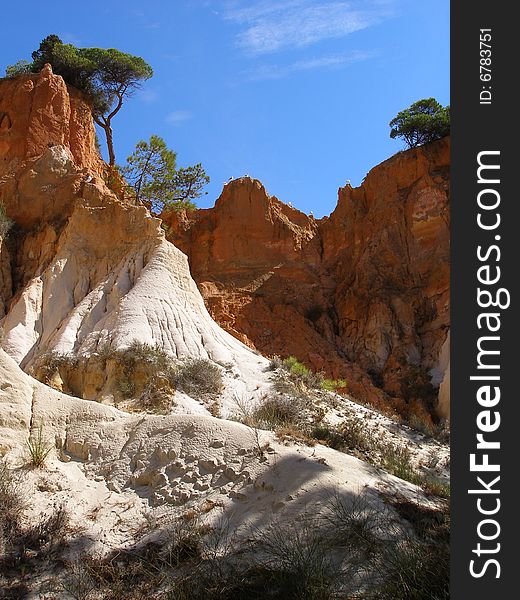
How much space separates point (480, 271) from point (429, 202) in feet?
82.2

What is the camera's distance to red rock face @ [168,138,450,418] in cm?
2631

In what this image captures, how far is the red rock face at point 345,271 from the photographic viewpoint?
86.3 ft

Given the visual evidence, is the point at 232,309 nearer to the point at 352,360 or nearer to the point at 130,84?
the point at 352,360

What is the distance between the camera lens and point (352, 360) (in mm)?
26516

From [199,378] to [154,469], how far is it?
6.66 m

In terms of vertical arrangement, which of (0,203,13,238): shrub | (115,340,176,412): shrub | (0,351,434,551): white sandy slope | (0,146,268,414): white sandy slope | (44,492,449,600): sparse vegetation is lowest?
(44,492,449,600): sparse vegetation

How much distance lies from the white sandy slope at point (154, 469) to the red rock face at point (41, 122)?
15.3 metres

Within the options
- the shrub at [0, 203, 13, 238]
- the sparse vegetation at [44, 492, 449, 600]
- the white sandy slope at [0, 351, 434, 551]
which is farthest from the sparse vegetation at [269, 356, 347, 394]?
the shrub at [0, 203, 13, 238]

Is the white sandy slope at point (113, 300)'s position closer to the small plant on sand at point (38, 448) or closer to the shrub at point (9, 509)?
the small plant on sand at point (38, 448)

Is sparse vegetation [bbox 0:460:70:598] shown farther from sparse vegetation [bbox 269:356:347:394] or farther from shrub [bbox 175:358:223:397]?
sparse vegetation [bbox 269:356:347:394]

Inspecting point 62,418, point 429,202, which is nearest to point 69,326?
point 62,418

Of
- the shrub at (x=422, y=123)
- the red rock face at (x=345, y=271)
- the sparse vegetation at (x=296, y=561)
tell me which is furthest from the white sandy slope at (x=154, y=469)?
the shrub at (x=422, y=123)

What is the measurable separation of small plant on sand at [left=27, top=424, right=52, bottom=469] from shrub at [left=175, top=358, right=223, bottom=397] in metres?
6.01

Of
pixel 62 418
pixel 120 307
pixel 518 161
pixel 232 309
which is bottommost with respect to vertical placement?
pixel 62 418
